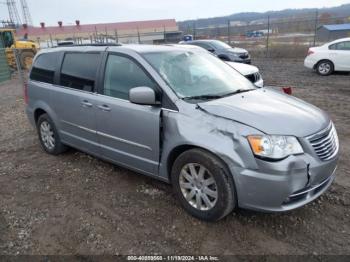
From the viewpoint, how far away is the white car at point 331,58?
1191cm

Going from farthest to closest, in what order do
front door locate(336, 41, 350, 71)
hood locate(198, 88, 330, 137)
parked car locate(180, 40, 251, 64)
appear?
1. parked car locate(180, 40, 251, 64)
2. front door locate(336, 41, 350, 71)
3. hood locate(198, 88, 330, 137)

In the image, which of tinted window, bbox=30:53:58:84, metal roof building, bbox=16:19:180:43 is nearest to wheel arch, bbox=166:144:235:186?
tinted window, bbox=30:53:58:84

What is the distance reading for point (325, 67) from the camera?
12.4 metres

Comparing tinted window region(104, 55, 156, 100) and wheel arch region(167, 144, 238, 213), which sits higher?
tinted window region(104, 55, 156, 100)

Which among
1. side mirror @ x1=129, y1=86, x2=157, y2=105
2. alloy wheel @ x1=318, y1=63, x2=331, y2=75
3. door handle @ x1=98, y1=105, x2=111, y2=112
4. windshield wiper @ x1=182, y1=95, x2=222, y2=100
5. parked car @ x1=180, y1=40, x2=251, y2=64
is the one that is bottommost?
alloy wheel @ x1=318, y1=63, x2=331, y2=75

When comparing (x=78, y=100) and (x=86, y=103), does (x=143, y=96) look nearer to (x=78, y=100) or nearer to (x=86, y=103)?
(x=86, y=103)

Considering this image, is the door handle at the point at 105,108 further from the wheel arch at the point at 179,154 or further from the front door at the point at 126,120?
the wheel arch at the point at 179,154

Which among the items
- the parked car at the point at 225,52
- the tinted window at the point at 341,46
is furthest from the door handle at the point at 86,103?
the parked car at the point at 225,52

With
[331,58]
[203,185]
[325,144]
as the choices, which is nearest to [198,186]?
[203,185]

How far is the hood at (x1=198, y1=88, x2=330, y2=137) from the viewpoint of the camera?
2.85m

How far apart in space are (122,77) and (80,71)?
2.81ft

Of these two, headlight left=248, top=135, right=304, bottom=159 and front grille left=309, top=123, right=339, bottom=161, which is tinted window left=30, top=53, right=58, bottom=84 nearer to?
headlight left=248, top=135, right=304, bottom=159

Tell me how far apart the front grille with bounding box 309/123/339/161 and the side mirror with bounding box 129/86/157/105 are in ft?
5.20

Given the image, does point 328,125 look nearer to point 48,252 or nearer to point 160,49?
point 160,49
